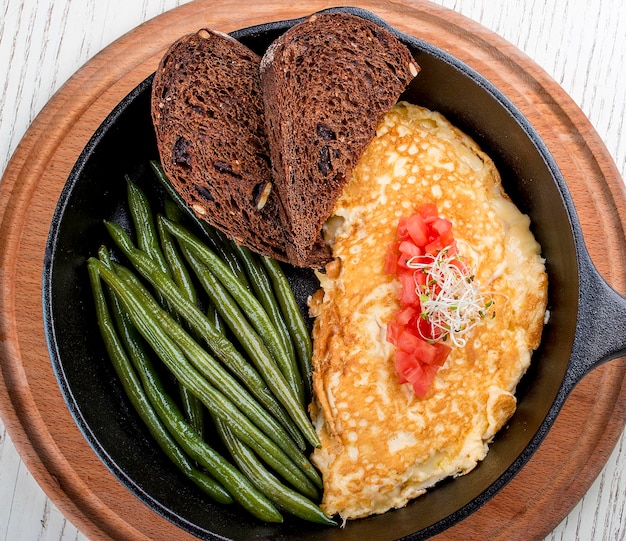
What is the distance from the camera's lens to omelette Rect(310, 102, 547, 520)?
3.05 meters

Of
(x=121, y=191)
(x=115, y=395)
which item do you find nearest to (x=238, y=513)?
(x=115, y=395)

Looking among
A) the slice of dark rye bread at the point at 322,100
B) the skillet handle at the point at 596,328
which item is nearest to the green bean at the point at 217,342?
the slice of dark rye bread at the point at 322,100

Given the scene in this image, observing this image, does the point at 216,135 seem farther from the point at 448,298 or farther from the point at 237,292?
the point at 448,298

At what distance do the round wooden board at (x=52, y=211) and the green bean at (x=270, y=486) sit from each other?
0.47m

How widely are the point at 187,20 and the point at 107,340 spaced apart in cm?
166

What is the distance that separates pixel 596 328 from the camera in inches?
108

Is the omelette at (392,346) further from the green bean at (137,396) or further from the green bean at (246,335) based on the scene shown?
the green bean at (137,396)

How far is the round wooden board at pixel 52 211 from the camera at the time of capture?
327cm

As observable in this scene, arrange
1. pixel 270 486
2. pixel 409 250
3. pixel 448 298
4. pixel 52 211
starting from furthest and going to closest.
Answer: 1. pixel 52 211
2. pixel 270 486
3. pixel 409 250
4. pixel 448 298

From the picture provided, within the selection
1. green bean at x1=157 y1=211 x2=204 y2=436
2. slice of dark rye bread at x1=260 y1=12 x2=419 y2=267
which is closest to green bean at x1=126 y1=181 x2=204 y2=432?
green bean at x1=157 y1=211 x2=204 y2=436

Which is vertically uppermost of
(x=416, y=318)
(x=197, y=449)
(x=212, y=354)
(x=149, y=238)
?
(x=149, y=238)

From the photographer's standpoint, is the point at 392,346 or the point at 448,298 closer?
the point at 448,298

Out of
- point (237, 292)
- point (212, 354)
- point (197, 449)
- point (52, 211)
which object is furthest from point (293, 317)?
point (52, 211)

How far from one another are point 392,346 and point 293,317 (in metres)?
0.53
